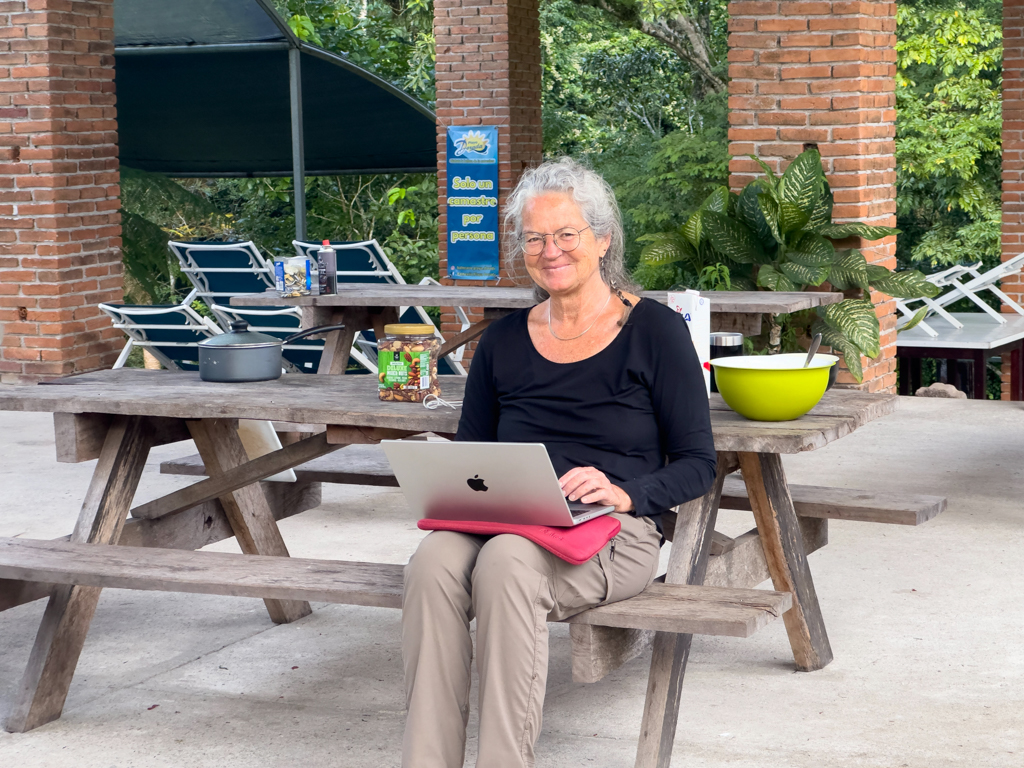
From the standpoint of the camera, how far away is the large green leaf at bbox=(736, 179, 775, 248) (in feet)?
18.6

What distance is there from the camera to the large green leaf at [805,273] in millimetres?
5414

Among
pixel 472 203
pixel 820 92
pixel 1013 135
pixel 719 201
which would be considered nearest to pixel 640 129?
pixel 1013 135

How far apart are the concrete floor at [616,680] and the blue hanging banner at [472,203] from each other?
14.2 ft

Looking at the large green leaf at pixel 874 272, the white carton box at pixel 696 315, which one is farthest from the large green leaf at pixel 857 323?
the white carton box at pixel 696 315

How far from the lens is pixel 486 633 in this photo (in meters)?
2.25

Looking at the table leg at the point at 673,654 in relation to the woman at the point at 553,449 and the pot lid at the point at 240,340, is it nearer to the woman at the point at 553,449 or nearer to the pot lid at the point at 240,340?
the woman at the point at 553,449

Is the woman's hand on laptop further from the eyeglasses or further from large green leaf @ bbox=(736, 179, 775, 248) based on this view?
large green leaf @ bbox=(736, 179, 775, 248)

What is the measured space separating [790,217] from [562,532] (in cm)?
355

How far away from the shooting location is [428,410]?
9.52 ft

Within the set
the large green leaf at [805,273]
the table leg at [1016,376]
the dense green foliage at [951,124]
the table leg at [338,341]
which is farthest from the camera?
the dense green foliage at [951,124]

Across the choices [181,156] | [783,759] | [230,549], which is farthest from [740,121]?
[181,156]

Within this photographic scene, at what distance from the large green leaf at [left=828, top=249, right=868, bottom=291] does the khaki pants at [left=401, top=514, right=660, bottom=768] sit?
346 centimetres

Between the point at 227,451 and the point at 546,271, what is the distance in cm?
128

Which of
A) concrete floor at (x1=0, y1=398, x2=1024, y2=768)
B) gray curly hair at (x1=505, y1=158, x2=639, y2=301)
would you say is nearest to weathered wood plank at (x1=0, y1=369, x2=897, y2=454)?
gray curly hair at (x1=505, y1=158, x2=639, y2=301)
